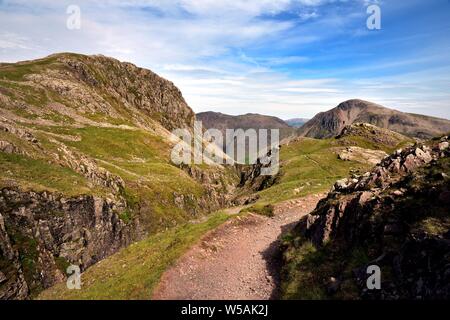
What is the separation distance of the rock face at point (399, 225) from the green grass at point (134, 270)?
36.0 ft

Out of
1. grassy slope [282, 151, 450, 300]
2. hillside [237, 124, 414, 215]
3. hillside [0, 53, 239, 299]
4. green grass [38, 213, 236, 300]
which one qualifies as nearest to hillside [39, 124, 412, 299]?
green grass [38, 213, 236, 300]

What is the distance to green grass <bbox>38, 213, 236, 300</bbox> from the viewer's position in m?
21.7

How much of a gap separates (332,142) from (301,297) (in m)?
89.7

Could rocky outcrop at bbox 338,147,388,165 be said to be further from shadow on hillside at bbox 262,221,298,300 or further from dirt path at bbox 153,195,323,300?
shadow on hillside at bbox 262,221,298,300

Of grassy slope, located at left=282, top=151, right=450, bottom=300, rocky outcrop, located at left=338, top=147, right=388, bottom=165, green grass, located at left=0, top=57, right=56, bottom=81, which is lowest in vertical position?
grassy slope, located at left=282, top=151, right=450, bottom=300

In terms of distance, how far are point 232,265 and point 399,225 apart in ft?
42.4

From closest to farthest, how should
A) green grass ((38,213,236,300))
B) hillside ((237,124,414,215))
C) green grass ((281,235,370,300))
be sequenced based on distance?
green grass ((281,235,370,300)), green grass ((38,213,236,300)), hillside ((237,124,414,215))

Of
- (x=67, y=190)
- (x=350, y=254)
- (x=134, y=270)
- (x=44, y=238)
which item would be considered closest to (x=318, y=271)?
(x=350, y=254)

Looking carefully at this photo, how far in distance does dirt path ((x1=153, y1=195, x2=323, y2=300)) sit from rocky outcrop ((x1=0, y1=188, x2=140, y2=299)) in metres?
17.5

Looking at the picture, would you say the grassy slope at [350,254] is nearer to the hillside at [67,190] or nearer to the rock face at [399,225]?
the rock face at [399,225]

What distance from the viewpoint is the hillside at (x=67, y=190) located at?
116ft

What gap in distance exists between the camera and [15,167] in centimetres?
4362

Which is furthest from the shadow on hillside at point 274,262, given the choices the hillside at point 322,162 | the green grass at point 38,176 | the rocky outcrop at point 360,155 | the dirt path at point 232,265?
the rocky outcrop at point 360,155

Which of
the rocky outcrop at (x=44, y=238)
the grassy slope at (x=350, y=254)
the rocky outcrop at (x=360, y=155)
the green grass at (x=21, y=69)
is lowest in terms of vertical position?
the rocky outcrop at (x=44, y=238)
